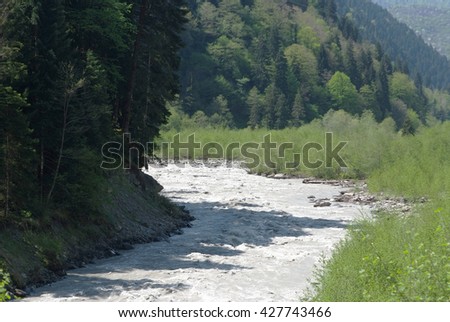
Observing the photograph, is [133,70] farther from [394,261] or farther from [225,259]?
[394,261]

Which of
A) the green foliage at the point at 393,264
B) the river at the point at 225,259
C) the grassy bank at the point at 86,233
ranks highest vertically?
the green foliage at the point at 393,264

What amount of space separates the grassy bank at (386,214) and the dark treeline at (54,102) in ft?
32.4

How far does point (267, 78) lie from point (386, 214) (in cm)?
14728

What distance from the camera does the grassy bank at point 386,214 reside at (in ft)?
46.0

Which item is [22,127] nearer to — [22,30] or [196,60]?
[22,30]

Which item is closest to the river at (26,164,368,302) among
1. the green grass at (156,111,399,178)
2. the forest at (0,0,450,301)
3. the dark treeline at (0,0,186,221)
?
the forest at (0,0,450,301)

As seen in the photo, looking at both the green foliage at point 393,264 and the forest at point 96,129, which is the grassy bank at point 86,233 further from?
the green foliage at point 393,264

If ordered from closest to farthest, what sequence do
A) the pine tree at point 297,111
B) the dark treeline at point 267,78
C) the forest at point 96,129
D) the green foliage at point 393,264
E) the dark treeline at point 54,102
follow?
the green foliage at point 393,264, the forest at point 96,129, the dark treeline at point 54,102, the pine tree at point 297,111, the dark treeline at point 267,78

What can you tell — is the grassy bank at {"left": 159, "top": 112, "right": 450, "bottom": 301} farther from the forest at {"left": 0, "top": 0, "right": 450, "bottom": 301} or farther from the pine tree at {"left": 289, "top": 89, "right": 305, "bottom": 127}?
the pine tree at {"left": 289, "top": 89, "right": 305, "bottom": 127}

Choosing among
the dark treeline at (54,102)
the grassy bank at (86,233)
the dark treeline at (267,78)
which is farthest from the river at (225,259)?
the dark treeline at (267,78)

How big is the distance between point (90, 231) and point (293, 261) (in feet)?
25.5

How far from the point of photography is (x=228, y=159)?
3863 inches
